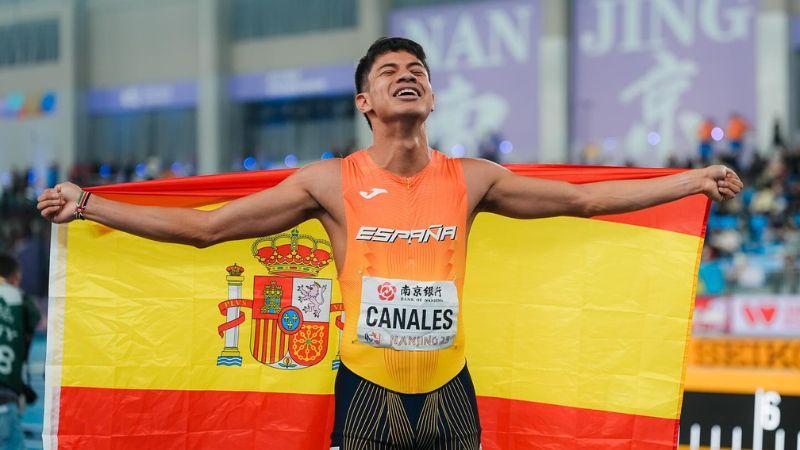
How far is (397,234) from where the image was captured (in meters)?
3.60

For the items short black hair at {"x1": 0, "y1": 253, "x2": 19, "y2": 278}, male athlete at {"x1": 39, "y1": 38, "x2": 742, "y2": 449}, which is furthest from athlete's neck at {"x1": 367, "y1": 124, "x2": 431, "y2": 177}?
short black hair at {"x1": 0, "y1": 253, "x2": 19, "y2": 278}

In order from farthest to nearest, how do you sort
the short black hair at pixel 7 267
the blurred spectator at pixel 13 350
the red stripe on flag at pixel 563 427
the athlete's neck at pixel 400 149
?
the short black hair at pixel 7 267 < the blurred spectator at pixel 13 350 < the red stripe on flag at pixel 563 427 < the athlete's neck at pixel 400 149

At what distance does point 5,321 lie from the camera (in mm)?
6145

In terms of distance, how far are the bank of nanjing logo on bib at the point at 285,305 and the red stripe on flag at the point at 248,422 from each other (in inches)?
7.6

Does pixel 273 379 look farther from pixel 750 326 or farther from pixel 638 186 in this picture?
pixel 750 326

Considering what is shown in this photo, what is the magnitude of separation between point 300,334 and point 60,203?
1397 mm

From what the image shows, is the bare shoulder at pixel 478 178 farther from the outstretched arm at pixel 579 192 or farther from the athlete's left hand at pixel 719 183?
the athlete's left hand at pixel 719 183

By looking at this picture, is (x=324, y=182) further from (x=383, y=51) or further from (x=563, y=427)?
(x=563, y=427)

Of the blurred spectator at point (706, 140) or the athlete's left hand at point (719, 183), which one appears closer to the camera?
the athlete's left hand at point (719, 183)

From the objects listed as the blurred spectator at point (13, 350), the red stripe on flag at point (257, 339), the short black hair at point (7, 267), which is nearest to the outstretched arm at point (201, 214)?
the red stripe on flag at point (257, 339)

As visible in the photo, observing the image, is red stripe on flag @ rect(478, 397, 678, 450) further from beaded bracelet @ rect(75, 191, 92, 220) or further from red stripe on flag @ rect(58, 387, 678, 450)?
beaded bracelet @ rect(75, 191, 92, 220)

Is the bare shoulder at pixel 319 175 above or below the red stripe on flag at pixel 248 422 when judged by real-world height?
above

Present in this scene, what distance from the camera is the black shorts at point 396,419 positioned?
358cm

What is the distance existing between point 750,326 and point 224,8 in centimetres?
2274
